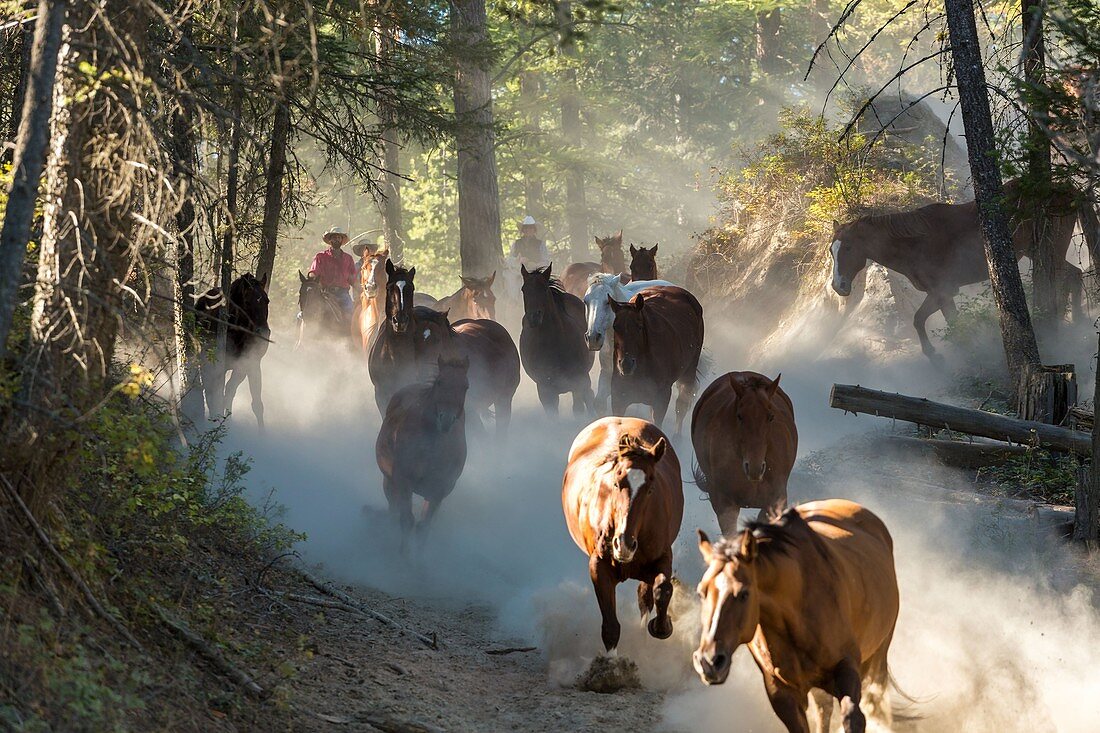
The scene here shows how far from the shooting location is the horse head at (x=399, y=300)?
594 inches

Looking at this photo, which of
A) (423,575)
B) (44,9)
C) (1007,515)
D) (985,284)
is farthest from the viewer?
(985,284)

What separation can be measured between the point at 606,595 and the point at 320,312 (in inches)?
577

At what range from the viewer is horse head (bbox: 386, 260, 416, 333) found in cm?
1509

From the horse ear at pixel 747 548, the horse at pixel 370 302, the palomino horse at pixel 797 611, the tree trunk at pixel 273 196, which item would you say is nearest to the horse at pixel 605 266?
the horse at pixel 370 302

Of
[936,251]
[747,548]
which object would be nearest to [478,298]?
[936,251]

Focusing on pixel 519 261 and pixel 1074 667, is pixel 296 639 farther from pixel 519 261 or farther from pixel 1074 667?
pixel 519 261

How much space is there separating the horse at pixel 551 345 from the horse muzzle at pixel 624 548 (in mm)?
8833

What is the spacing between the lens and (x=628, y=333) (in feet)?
46.3

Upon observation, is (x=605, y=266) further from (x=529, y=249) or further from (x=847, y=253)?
(x=847, y=253)

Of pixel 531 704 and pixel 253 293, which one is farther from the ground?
pixel 253 293

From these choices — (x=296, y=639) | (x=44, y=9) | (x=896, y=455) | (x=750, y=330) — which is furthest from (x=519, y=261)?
(x=44, y=9)

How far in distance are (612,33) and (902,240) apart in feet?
76.5

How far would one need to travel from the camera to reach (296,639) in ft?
26.8

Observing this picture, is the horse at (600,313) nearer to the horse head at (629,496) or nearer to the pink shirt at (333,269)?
the horse head at (629,496)
